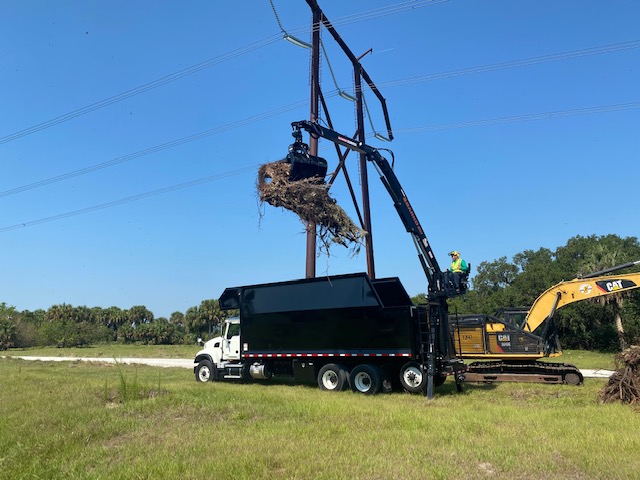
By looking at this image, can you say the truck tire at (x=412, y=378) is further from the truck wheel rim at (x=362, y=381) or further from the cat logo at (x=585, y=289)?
the cat logo at (x=585, y=289)

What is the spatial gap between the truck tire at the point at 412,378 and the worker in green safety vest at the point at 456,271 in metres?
2.51

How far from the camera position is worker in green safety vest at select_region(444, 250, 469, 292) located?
45.6 ft

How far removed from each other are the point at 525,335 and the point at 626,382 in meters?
5.65

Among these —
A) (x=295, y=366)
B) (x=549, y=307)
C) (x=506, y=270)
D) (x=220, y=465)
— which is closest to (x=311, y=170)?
(x=295, y=366)

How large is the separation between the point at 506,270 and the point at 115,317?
71.8 metres

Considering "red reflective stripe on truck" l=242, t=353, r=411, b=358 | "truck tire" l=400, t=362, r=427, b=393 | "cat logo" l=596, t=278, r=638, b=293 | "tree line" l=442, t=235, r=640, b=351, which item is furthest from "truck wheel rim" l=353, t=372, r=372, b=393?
"tree line" l=442, t=235, r=640, b=351

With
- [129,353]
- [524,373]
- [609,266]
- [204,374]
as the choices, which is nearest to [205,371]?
[204,374]

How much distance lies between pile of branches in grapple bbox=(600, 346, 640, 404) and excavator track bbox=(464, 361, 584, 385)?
13.6ft

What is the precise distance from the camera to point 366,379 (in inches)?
549

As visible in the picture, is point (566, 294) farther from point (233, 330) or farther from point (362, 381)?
point (233, 330)

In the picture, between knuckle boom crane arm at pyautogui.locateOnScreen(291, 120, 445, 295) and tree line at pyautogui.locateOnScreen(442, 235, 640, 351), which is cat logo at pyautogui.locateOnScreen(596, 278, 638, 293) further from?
tree line at pyautogui.locateOnScreen(442, 235, 640, 351)

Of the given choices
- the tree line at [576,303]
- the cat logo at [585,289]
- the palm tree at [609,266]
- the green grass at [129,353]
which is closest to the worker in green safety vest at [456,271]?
the cat logo at [585,289]

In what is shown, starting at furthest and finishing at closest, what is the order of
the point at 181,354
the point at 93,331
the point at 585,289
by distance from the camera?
the point at 93,331
the point at 181,354
the point at 585,289

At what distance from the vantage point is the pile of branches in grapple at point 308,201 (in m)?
13.3
